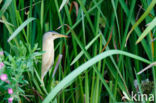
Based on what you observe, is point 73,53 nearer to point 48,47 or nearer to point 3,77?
point 48,47

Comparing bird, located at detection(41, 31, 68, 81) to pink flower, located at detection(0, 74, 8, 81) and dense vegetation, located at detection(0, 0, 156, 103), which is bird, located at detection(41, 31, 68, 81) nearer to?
dense vegetation, located at detection(0, 0, 156, 103)

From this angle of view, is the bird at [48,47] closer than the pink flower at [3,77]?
No

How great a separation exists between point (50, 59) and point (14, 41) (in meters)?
0.17

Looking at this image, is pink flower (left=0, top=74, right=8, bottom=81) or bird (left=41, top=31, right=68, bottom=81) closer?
pink flower (left=0, top=74, right=8, bottom=81)

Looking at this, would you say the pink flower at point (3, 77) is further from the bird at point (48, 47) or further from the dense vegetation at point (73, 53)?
the bird at point (48, 47)

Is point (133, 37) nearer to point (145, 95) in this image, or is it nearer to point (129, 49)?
point (129, 49)

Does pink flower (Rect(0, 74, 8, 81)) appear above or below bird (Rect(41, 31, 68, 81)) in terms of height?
below

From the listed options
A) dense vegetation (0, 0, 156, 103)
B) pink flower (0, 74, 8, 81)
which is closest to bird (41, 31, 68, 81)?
dense vegetation (0, 0, 156, 103)

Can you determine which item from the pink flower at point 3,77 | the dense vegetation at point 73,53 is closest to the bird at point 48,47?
the dense vegetation at point 73,53

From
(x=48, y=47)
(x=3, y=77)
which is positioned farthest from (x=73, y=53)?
(x=3, y=77)

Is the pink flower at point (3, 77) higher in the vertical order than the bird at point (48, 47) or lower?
lower

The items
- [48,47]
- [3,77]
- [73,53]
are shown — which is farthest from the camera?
[73,53]

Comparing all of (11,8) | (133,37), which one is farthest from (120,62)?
(11,8)

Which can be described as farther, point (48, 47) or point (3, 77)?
point (48, 47)
